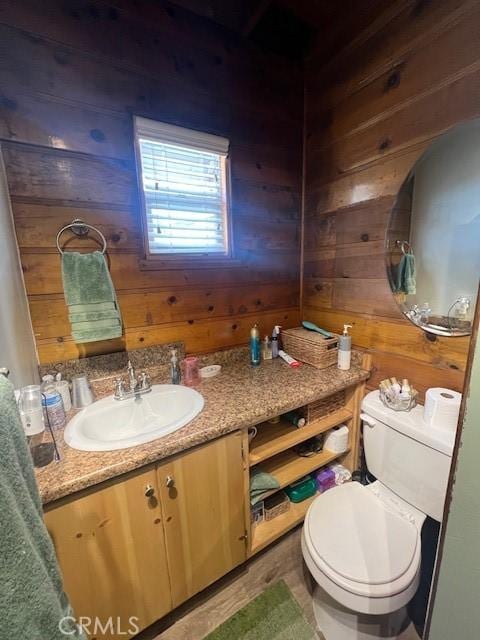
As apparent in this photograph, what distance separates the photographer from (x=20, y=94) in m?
0.96

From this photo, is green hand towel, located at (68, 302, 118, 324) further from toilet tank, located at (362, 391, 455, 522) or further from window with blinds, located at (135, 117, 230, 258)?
toilet tank, located at (362, 391, 455, 522)

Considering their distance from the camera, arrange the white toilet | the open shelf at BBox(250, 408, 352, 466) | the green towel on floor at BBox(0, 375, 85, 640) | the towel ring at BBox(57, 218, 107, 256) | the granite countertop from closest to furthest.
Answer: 1. the green towel on floor at BBox(0, 375, 85, 640)
2. the granite countertop
3. the white toilet
4. the towel ring at BBox(57, 218, 107, 256)
5. the open shelf at BBox(250, 408, 352, 466)

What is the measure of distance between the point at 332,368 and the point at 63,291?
4.30 ft

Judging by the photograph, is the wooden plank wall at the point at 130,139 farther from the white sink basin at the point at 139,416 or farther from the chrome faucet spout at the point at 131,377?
the white sink basin at the point at 139,416

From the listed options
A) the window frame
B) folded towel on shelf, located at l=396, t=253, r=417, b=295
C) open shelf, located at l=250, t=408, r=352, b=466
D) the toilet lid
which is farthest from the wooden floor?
the window frame

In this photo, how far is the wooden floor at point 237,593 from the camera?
1037 millimetres

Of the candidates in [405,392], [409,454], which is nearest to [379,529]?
[409,454]

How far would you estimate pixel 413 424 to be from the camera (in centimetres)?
104

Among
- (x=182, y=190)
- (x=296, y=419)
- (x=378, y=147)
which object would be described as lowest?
(x=296, y=419)

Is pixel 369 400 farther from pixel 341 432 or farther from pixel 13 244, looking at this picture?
pixel 13 244

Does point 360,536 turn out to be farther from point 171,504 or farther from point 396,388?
point 171,504

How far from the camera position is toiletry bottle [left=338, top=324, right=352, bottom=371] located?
1.36 metres

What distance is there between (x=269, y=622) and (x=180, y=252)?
5.29ft

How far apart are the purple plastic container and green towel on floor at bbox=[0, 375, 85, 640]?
1.21 metres
